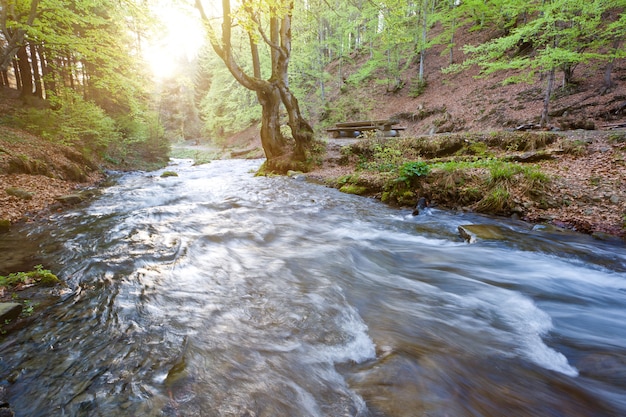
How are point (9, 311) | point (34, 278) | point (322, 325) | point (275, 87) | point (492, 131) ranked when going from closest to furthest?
1. point (9, 311)
2. point (322, 325)
3. point (34, 278)
4. point (492, 131)
5. point (275, 87)

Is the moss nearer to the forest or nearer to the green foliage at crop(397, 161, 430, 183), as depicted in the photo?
the green foliage at crop(397, 161, 430, 183)

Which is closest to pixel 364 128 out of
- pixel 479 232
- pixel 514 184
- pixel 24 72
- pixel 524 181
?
pixel 514 184

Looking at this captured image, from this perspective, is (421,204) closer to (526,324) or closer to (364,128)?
(526,324)

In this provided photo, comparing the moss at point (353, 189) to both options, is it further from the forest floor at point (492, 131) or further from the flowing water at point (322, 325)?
the flowing water at point (322, 325)

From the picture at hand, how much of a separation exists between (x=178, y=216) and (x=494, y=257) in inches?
242

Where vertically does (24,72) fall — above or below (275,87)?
above

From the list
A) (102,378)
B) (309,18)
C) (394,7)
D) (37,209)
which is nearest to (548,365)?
(102,378)

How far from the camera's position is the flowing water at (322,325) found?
6.15 feet

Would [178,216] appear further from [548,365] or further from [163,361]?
[548,365]

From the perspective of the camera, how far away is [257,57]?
37.4 ft

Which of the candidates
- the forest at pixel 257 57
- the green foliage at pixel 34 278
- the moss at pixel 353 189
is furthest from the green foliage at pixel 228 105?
the green foliage at pixel 34 278

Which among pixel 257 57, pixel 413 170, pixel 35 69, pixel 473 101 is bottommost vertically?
pixel 413 170

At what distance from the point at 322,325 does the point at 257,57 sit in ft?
37.8

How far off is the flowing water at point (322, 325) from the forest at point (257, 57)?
6.46 m
